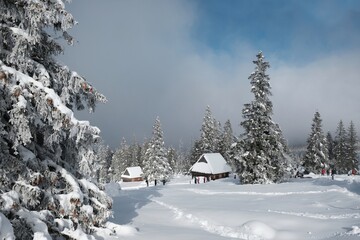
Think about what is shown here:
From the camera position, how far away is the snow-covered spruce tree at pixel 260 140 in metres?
34.1

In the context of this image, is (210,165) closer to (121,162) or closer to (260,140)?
(260,140)

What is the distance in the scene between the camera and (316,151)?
5578cm

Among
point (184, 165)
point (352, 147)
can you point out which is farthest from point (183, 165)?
point (352, 147)

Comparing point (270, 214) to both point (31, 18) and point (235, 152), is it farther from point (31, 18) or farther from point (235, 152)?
point (235, 152)

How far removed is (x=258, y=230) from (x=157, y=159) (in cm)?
4719

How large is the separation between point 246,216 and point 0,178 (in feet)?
38.5

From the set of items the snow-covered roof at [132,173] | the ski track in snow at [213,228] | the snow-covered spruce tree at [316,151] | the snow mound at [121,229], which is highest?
the snow-covered spruce tree at [316,151]

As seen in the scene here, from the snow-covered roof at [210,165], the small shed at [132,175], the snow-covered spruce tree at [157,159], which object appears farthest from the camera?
the small shed at [132,175]

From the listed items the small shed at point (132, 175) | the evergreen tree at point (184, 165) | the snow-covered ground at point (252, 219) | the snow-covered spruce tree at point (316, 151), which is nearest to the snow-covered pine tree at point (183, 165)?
the evergreen tree at point (184, 165)

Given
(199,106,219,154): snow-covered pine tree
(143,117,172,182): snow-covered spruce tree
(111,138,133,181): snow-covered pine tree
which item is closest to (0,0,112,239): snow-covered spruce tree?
(143,117,172,182): snow-covered spruce tree

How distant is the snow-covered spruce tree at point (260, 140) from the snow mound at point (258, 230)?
2021 centimetres

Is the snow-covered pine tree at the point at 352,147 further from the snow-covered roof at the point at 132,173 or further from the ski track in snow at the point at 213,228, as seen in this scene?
the ski track in snow at the point at 213,228

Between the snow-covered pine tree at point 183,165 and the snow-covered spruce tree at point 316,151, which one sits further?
the snow-covered pine tree at point 183,165

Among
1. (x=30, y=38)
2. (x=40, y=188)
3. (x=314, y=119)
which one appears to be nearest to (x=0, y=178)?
(x=40, y=188)
